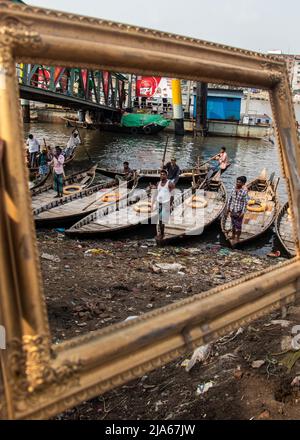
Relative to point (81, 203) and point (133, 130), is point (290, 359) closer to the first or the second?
point (81, 203)

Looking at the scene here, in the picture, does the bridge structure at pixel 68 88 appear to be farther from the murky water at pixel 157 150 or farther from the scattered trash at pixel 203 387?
the scattered trash at pixel 203 387

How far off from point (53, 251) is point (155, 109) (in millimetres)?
33821

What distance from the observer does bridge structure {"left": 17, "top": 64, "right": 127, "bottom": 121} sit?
2080cm

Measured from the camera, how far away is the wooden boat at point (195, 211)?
452 inches

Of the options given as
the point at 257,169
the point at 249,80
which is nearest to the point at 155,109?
the point at 257,169

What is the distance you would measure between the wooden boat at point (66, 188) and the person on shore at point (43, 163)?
95 centimetres

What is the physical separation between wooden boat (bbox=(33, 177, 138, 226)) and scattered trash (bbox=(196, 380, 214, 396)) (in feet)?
29.3

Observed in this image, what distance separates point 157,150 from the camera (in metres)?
31.2

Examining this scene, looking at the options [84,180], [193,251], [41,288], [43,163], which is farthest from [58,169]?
[41,288]

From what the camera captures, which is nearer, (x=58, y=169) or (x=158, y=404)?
(x=158, y=404)

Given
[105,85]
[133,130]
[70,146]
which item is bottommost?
[70,146]

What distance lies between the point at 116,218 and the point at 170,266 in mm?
3785

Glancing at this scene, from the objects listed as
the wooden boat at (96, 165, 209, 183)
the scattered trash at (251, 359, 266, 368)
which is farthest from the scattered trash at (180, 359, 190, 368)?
the wooden boat at (96, 165, 209, 183)

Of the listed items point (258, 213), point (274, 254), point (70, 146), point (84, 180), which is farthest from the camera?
point (70, 146)
